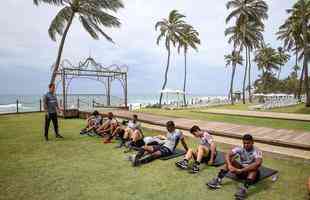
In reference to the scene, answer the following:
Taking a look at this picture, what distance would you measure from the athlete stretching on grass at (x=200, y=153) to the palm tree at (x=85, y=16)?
37.4ft

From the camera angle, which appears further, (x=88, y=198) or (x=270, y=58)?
(x=270, y=58)

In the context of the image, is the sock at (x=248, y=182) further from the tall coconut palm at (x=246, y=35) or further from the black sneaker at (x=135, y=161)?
the tall coconut palm at (x=246, y=35)

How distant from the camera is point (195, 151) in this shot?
16.2ft

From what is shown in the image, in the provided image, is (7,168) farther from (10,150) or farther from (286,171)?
(286,171)

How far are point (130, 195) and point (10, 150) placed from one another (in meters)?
4.30

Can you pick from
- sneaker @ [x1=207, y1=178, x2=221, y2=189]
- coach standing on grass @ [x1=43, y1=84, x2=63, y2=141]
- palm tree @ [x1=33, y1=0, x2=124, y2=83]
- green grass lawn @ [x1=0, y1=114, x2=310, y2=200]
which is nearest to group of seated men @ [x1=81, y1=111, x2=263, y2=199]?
sneaker @ [x1=207, y1=178, x2=221, y2=189]

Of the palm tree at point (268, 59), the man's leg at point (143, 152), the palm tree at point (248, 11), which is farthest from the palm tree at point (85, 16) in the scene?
the palm tree at point (268, 59)

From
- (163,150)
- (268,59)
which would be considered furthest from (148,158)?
(268,59)

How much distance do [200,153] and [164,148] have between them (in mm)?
1065

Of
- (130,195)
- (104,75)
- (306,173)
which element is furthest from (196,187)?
(104,75)

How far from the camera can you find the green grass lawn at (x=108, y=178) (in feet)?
11.5

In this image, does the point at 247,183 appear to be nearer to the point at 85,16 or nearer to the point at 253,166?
the point at 253,166

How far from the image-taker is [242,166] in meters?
3.90

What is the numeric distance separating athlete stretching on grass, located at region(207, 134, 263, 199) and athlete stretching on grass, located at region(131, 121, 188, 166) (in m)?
1.46
